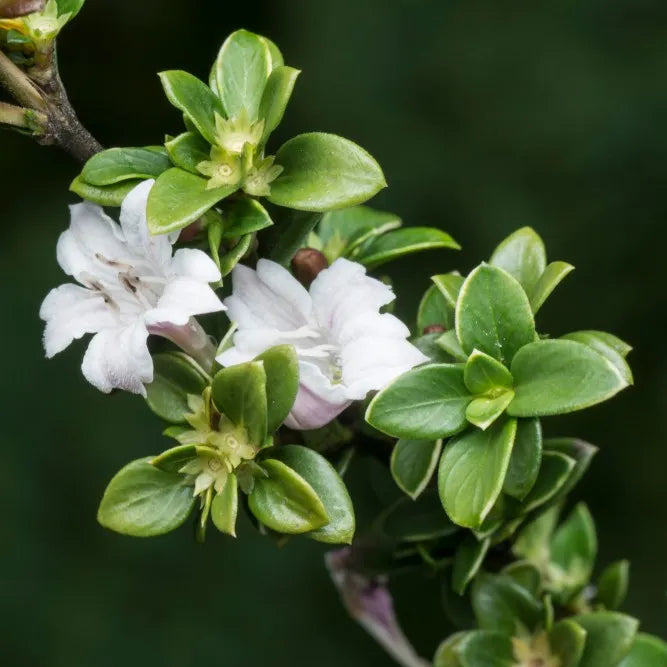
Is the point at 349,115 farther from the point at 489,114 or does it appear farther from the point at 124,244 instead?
the point at 124,244

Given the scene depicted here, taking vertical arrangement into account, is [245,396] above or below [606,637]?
above

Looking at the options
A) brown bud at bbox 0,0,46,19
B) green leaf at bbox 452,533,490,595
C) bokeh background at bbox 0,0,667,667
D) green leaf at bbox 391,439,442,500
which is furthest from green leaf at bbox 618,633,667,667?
bokeh background at bbox 0,0,667,667

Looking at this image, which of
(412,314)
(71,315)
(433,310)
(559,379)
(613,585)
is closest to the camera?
(559,379)

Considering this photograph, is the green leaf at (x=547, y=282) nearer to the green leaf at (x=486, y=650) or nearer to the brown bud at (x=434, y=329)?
the brown bud at (x=434, y=329)

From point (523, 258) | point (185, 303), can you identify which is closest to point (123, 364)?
point (185, 303)

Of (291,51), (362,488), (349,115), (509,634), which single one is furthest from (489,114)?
(509,634)

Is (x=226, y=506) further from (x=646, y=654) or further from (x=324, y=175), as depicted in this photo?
(x=646, y=654)

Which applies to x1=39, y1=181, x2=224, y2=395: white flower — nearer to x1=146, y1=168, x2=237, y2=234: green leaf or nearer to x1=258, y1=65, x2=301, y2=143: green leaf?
x1=146, y1=168, x2=237, y2=234: green leaf
